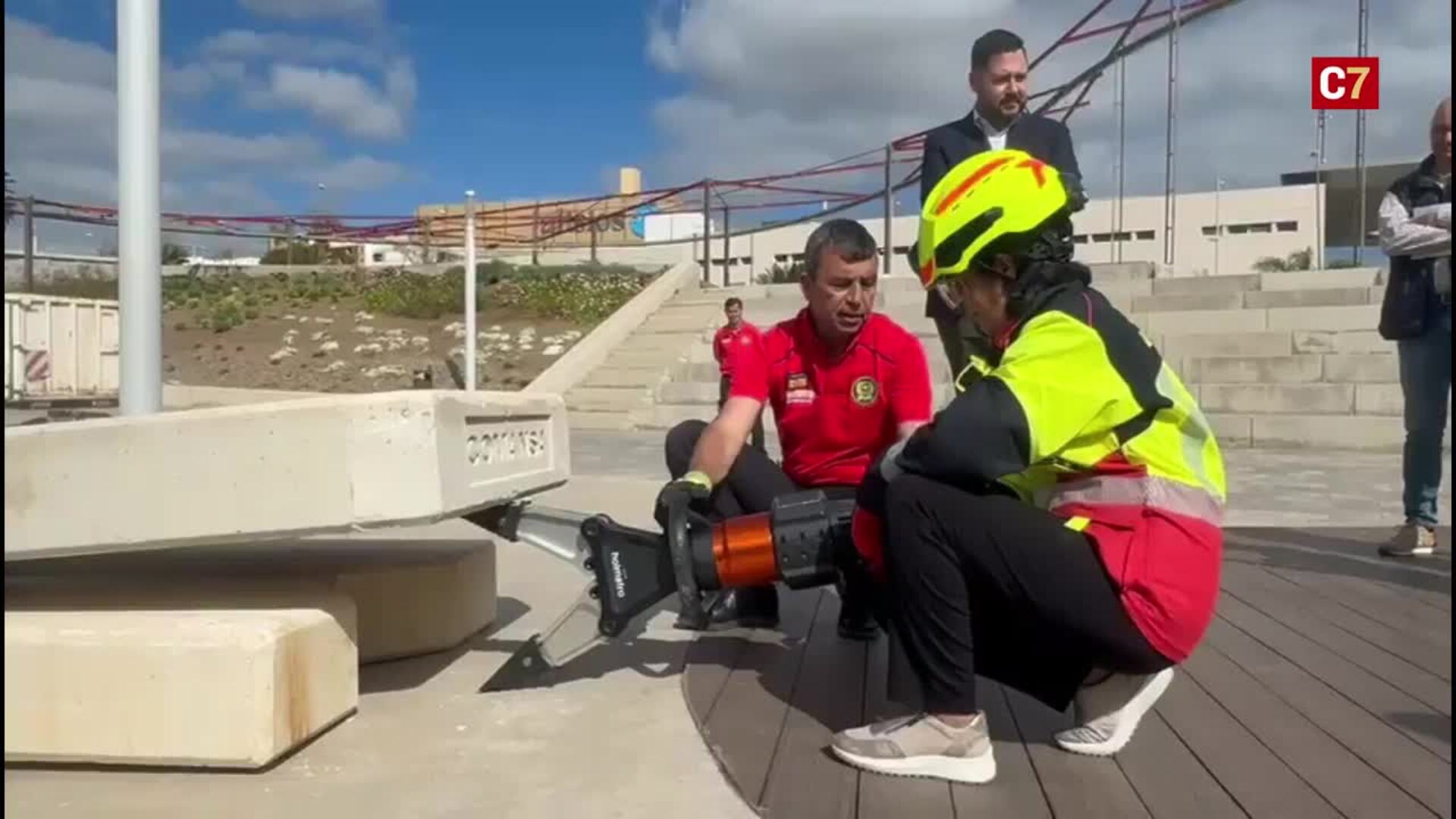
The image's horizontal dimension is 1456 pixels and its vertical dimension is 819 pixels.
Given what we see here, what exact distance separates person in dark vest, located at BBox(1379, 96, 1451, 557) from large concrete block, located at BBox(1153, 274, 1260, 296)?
29.7ft

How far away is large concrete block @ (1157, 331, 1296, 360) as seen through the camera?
492 inches

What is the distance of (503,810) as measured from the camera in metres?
2.38

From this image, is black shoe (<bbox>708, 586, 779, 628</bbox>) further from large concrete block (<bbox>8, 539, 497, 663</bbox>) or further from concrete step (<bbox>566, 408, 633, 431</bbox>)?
concrete step (<bbox>566, 408, 633, 431</bbox>)

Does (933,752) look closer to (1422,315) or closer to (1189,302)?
(1422,315)

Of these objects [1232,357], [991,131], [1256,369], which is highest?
[991,131]

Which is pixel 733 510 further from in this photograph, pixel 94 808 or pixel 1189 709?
pixel 94 808

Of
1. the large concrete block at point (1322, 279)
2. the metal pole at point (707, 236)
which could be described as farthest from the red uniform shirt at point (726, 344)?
the metal pole at point (707, 236)

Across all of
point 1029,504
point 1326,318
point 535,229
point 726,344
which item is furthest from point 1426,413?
point 535,229

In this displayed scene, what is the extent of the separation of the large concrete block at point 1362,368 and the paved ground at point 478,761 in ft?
32.1

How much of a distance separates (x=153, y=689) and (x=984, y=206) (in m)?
1.87

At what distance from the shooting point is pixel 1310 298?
13.3m

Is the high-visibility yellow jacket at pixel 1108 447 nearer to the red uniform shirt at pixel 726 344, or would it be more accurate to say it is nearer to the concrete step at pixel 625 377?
the red uniform shirt at pixel 726 344

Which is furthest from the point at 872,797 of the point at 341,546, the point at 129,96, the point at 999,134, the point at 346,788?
the point at 129,96

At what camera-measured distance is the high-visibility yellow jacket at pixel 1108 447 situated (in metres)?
2.34
